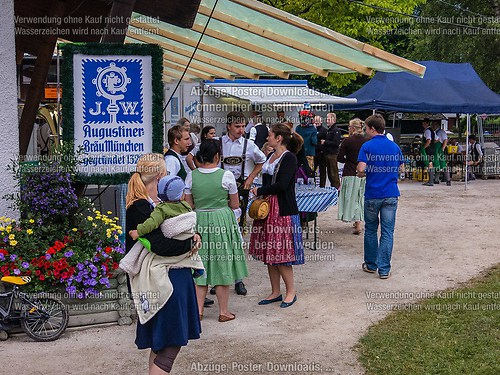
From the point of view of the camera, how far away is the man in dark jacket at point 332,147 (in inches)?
648

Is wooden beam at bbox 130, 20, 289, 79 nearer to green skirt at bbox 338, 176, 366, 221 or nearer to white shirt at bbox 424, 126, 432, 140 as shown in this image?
green skirt at bbox 338, 176, 366, 221

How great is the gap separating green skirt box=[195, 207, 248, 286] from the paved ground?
1.59 feet

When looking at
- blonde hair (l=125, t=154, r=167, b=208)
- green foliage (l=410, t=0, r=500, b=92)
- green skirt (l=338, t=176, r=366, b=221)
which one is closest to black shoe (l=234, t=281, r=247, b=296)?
blonde hair (l=125, t=154, r=167, b=208)

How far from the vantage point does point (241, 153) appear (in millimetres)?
9188

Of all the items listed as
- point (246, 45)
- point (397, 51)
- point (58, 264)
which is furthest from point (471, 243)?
point (397, 51)

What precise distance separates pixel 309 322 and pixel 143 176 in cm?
270

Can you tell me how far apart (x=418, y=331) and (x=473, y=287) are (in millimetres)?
1985

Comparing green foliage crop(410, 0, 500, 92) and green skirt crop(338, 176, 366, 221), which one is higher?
green foliage crop(410, 0, 500, 92)

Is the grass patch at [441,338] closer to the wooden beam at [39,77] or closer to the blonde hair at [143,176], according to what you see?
the blonde hair at [143,176]

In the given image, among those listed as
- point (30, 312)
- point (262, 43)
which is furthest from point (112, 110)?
point (262, 43)

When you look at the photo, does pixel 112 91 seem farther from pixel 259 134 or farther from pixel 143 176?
pixel 259 134

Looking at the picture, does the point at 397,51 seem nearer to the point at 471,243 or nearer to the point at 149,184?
the point at 471,243

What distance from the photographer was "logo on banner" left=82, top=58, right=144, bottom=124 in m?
7.42

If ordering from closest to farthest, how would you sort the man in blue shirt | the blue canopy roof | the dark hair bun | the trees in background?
1. the dark hair bun
2. the man in blue shirt
3. the blue canopy roof
4. the trees in background
